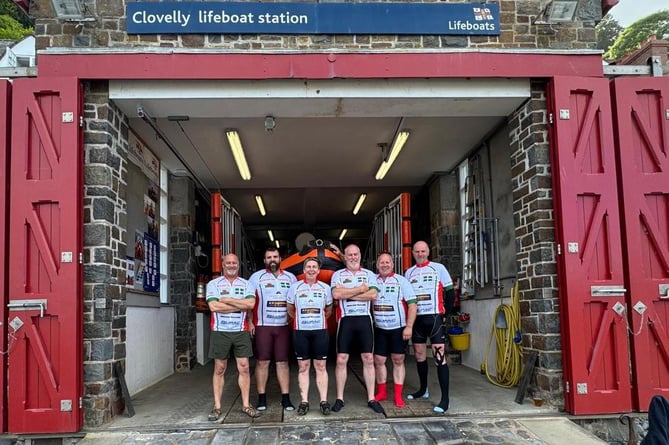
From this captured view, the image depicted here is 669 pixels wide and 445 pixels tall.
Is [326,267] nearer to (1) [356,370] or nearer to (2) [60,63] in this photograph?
(1) [356,370]

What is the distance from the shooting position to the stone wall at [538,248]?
5.55 metres

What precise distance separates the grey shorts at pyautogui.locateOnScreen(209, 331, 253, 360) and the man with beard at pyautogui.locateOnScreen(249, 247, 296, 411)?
0.47ft

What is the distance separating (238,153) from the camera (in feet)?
26.3

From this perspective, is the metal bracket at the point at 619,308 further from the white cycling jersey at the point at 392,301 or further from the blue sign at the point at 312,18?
the blue sign at the point at 312,18

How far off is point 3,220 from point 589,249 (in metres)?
5.54

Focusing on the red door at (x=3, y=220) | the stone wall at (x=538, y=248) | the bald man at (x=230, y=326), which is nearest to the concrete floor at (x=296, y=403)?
the bald man at (x=230, y=326)

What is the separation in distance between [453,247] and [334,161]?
2.38 meters

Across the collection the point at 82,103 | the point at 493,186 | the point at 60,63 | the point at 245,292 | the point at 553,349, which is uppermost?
the point at 60,63

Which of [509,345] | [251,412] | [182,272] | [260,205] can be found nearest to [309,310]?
[251,412]

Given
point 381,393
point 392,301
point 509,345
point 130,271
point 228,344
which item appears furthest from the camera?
point 130,271

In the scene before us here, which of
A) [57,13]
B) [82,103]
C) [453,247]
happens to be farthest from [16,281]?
[453,247]

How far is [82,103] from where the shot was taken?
5445 mm

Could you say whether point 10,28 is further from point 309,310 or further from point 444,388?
point 444,388

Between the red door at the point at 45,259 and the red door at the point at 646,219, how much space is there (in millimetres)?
5259
